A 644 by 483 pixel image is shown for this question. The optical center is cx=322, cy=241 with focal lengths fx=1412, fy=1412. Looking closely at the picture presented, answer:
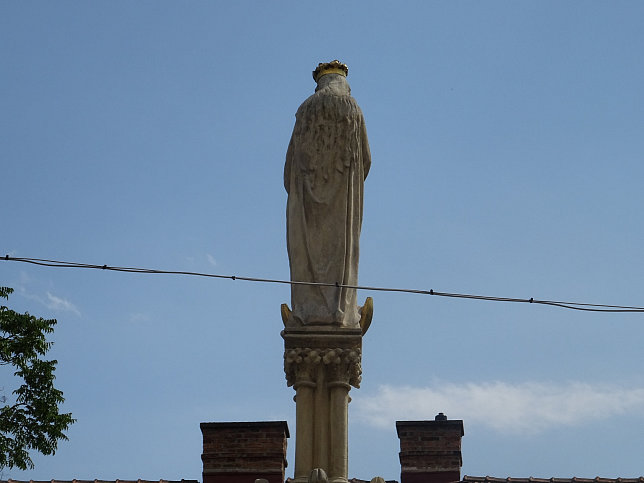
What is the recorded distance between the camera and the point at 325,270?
A: 12.9m

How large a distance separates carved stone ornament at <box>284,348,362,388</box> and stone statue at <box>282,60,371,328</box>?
342mm

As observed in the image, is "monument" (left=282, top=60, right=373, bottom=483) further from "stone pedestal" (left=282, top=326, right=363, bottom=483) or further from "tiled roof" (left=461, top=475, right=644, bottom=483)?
"tiled roof" (left=461, top=475, right=644, bottom=483)

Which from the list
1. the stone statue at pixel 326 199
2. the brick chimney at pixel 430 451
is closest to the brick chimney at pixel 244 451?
the brick chimney at pixel 430 451

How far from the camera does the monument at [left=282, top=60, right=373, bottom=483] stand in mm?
12461

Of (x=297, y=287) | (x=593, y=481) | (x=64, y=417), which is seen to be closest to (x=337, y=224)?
(x=297, y=287)

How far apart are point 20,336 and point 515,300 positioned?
12824mm

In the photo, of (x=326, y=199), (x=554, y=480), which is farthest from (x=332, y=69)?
(x=554, y=480)

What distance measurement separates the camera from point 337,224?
42.8 ft

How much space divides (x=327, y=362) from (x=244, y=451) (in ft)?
27.2

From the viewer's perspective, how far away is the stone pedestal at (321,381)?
12.4 m

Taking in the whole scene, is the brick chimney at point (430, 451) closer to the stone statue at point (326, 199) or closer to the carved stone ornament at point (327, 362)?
the stone statue at point (326, 199)

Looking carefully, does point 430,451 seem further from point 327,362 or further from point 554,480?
point 327,362

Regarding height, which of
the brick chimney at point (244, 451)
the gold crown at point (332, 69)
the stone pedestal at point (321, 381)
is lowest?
the stone pedestal at point (321, 381)

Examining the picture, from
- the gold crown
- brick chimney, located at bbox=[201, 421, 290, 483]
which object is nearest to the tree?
brick chimney, located at bbox=[201, 421, 290, 483]
